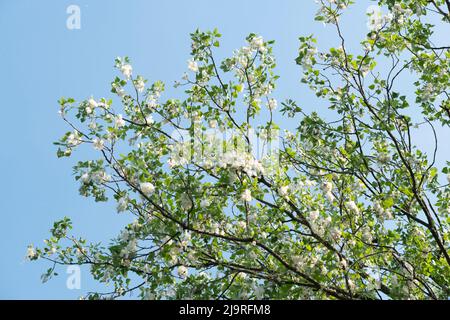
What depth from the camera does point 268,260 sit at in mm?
6578

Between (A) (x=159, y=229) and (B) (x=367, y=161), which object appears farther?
(B) (x=367, y=161)

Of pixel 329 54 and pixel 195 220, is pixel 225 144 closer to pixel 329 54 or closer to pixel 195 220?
pixel 195 220

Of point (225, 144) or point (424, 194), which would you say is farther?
point (424, 194)

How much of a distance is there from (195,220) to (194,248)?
0.38 metres

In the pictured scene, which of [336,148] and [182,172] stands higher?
[336,148]
